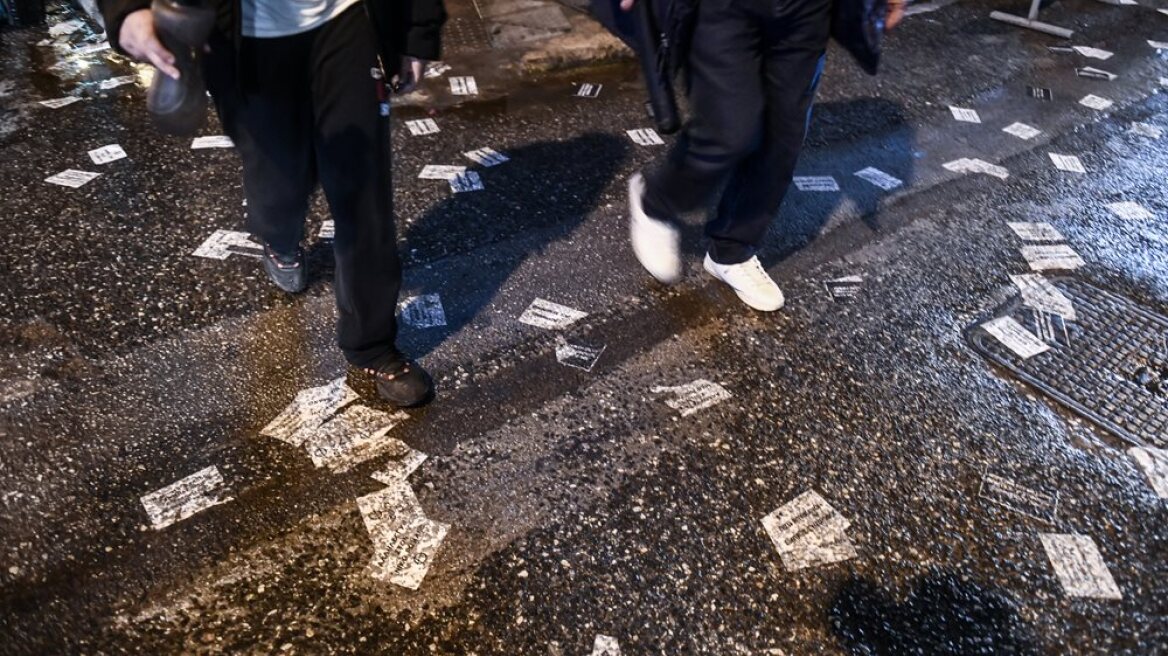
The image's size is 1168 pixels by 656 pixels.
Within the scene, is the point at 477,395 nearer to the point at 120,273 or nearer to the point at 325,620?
the point at 325,620

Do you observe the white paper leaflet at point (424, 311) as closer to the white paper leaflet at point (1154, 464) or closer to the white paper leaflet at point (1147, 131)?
the white paper leaflet at point (1154, 464)

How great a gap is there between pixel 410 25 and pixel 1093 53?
5671 millimetres

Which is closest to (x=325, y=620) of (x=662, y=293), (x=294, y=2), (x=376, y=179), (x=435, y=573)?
(x=435, y=573)

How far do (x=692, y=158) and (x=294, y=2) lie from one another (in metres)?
1.25

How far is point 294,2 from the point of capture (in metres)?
1.83

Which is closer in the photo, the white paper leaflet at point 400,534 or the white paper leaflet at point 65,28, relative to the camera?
the white paper leaflet at point 400,534

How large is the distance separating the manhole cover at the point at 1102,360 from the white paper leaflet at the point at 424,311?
1.88 meters

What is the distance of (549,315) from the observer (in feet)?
9.23

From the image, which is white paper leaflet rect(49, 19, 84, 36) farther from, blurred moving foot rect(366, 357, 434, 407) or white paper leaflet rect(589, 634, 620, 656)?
white paper leaflet rect(589, 634, 620, 656)

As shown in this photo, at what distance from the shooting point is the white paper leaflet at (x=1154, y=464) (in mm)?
2389

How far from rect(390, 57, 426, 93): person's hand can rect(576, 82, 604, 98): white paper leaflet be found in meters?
2.34

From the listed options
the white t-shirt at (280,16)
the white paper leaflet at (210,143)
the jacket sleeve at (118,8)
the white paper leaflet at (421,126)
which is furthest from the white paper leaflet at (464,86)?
the jacket sleeve at (118,8)

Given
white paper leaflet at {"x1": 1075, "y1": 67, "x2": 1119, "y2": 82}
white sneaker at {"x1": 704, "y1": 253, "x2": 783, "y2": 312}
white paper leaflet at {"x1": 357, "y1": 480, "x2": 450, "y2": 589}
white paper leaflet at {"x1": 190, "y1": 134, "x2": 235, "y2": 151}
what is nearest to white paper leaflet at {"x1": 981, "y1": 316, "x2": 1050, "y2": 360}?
white sneaker at {"x1": 704, "y1": 253, "x2": 783, "y2": 312}

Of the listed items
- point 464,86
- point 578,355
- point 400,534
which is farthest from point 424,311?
point 464,86
